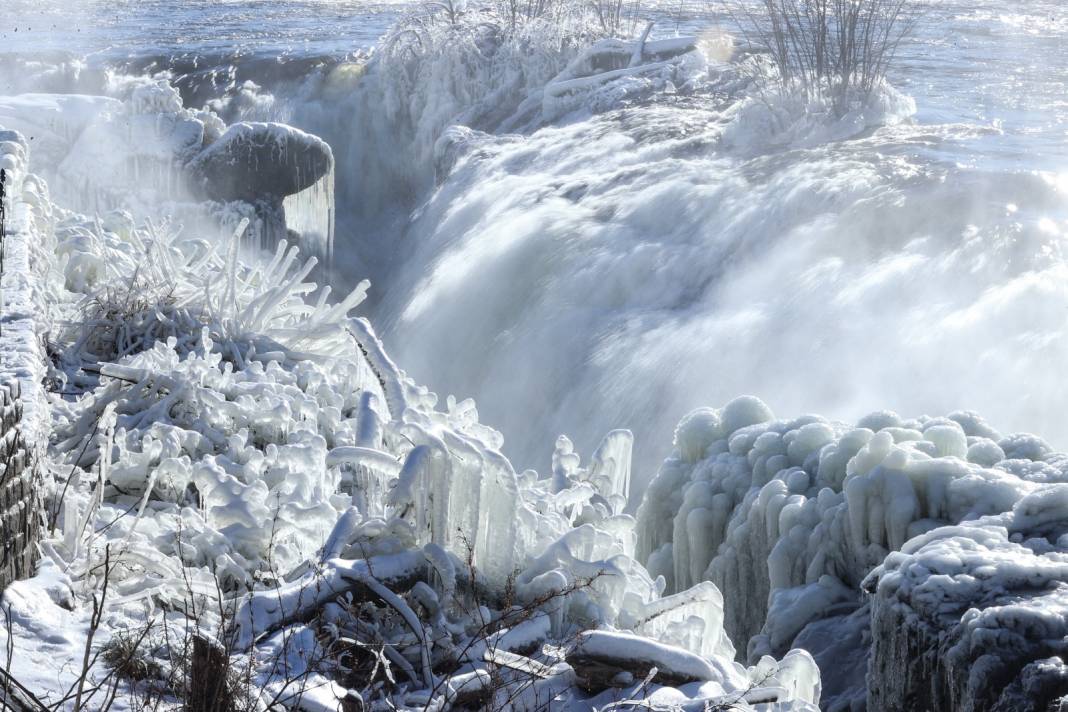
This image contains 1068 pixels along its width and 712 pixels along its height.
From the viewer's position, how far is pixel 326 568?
13.5 ft

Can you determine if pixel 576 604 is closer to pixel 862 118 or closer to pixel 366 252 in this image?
pixel 862 118

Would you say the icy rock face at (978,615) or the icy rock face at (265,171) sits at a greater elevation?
the icy rock face at (978,615)

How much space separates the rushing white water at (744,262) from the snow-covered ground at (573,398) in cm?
5

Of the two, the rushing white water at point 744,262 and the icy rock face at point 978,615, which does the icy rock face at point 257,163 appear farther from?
the icy rock face at point 978,615

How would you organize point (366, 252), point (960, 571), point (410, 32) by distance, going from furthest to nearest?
1. point (410, 32)
2. point (366, 252)
3. point (960, 571)

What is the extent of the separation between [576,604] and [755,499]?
8.80ft

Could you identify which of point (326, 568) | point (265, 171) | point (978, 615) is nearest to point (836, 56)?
point (265, 171)

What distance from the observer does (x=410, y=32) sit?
76.0ft

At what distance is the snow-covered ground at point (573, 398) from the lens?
3.96 metres

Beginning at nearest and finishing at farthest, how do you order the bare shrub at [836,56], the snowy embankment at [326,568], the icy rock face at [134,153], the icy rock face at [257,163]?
the snowy embankment at [326,568] → the icy rock face at [134,153] → the bare shrub at [836,56] → the icy rock face at [257,163]

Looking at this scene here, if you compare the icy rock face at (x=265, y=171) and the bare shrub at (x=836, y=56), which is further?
the icy rock face at (x=265, y=171)

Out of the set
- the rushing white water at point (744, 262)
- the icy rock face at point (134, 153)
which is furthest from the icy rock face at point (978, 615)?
the icy rock face at point (134, 153)

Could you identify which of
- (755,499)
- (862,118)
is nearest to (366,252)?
(862,118)

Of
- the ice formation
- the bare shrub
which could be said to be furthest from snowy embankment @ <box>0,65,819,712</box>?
the bare shrub
